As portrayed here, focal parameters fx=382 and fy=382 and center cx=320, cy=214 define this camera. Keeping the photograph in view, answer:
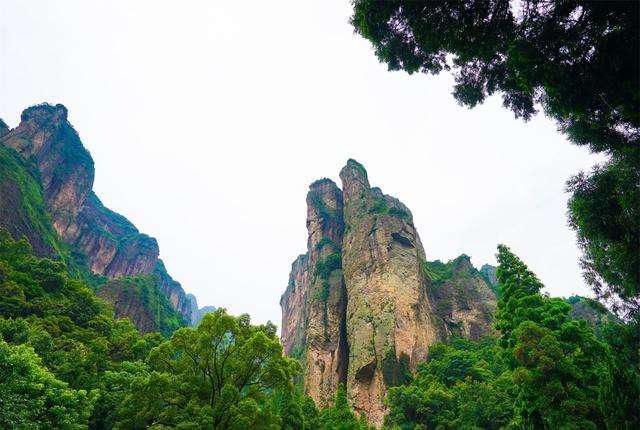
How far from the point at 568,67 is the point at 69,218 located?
94259mm

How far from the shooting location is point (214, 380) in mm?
15430

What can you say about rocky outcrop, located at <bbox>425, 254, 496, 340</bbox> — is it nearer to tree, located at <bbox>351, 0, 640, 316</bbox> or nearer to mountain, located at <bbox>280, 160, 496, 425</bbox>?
mountain, located at <bbox>280, 160, 496, 425</bbox>

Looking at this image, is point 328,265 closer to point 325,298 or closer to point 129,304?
point 325,298

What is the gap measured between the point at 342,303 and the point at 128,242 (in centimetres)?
7417

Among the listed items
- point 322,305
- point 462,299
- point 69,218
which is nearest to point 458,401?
point 322,305

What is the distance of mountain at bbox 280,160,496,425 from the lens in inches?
1598

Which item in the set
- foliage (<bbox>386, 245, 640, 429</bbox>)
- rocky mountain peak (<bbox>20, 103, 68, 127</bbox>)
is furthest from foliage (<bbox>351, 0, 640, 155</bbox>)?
rocky mountain peak (<bbox>20, 103, 68, 127</bbox>)

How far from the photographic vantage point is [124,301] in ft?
202

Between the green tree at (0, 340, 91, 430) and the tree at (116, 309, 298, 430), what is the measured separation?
5.57 ft

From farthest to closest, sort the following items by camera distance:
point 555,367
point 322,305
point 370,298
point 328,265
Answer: point 328,265 → point 322,305 → point 370,298 → point 555,367

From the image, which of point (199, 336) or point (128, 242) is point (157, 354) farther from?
point (128, 242)

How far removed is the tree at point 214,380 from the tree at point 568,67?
12.0m

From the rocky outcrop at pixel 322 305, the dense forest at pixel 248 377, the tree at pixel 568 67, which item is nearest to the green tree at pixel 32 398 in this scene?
the dense forest at pixel 248 377

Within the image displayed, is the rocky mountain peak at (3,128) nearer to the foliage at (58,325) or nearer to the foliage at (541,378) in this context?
the foliage at (58,325)
